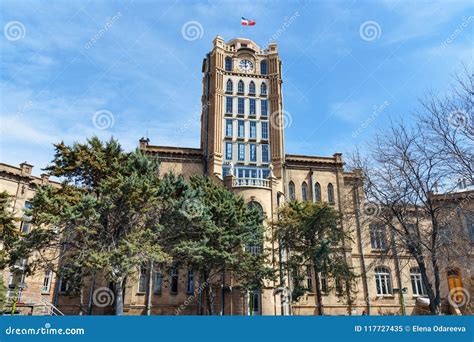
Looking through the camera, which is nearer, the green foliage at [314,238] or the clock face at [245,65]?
the green foliage at [314,238]

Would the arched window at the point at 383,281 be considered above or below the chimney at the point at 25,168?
below

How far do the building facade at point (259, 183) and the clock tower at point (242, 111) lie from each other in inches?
4.2

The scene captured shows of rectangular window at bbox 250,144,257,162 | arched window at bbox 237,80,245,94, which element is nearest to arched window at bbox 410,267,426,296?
rectangular window at bbox 250,144,257,162

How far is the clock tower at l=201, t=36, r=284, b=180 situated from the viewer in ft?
120

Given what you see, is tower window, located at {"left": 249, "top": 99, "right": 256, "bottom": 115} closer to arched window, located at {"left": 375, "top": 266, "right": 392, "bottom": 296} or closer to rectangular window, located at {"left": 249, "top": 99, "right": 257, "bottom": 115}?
rectangular window, located at {"left": 249, "top": 99, "right": 257, "bottom": 115}

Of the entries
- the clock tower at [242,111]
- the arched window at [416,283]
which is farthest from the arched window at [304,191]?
the arched window at [416,283]

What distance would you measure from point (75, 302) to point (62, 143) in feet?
51.5

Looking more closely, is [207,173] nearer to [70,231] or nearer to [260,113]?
[260,113]

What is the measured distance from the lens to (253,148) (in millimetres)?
37312

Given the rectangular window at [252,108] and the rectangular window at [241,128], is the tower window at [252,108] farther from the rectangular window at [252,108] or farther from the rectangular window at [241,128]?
the rectangular window at [241,128]

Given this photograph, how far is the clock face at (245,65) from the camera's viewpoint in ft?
134

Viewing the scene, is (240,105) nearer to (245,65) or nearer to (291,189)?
(245,65)

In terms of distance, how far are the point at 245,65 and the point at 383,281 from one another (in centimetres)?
2712

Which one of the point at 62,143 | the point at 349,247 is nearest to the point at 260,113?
the point at 349,247
